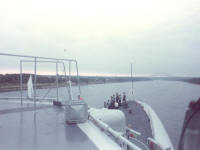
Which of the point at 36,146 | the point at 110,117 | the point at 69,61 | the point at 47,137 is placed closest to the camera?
the point at 36,146

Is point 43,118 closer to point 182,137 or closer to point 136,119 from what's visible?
point 182,137

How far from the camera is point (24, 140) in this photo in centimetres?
403

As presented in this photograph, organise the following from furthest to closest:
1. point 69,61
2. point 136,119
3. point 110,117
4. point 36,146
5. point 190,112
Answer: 1. point 136,119
2. point 69,61
3. point 110,117
4. point 36,146
5. point 190,112

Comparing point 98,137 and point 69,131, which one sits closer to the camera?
point 98,137

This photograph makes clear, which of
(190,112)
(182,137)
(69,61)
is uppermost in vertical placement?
(69,61)

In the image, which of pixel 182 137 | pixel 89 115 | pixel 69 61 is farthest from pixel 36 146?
pixel 69 61

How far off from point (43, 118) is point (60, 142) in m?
2.38

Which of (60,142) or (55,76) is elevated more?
(55,76)

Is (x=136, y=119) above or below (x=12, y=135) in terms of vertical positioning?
below

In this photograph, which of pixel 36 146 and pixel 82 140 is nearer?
pixel 36 146

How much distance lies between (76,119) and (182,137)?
455cm

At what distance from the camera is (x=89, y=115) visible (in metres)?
5.94

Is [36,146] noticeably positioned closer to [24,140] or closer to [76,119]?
[24,140]

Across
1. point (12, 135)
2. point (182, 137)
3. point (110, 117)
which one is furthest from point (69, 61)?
point (182, 137)
